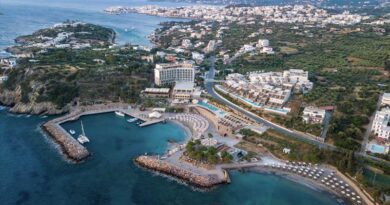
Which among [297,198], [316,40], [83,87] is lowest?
[297,198]

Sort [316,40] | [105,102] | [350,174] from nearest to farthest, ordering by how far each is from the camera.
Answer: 1. [350,174]
2. [105,102]
3. [316,40]

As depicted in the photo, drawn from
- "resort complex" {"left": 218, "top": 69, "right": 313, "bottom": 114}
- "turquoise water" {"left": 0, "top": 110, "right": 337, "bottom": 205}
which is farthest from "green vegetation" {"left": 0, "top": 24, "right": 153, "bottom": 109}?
"resort complex" {"left": 218, "top": 69, "right": 313, "bottom": 114}

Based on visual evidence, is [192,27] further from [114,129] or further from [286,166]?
[286,166]

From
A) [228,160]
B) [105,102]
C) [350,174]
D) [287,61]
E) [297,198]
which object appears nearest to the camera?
[297,198]

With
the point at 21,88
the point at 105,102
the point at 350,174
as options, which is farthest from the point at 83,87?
the point at 350,174

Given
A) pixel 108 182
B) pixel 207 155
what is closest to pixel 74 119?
pixel 108 182

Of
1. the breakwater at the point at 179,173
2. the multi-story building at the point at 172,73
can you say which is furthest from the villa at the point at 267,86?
the breakwater at the point at 179,173
